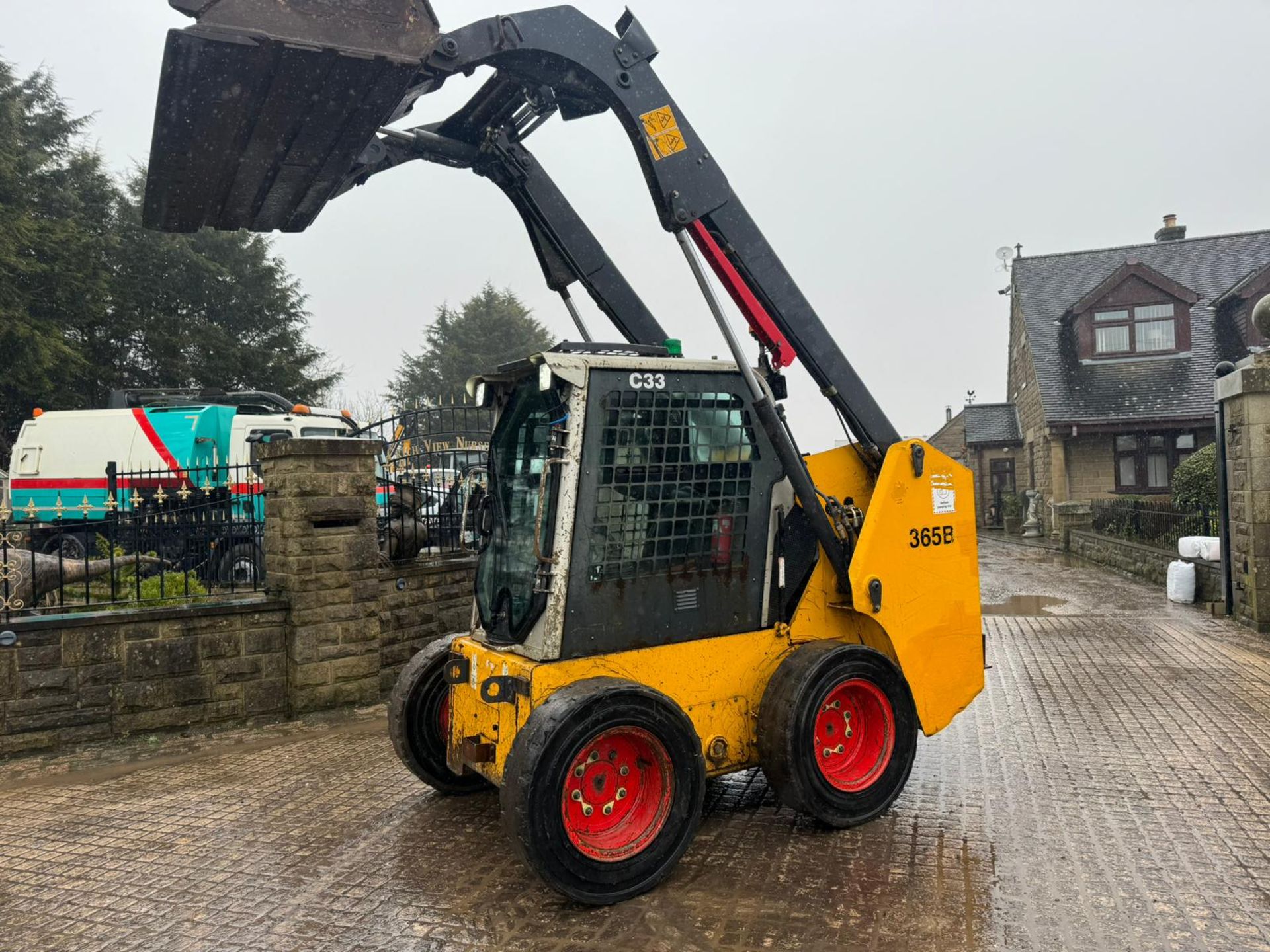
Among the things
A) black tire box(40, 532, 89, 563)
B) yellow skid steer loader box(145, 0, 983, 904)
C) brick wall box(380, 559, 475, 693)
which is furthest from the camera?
black tire box(40, 532, 89, 563)

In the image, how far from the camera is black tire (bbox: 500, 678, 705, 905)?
354 centimetres

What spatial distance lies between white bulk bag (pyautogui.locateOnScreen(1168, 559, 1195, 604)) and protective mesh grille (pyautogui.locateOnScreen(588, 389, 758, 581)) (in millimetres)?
10225

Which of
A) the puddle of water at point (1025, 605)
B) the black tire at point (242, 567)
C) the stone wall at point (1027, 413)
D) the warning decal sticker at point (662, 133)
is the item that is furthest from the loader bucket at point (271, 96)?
the stone wall at point (1027, 413)

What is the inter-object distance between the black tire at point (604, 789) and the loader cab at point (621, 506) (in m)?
0.39

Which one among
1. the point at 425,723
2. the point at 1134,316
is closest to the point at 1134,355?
the point at 1134,316

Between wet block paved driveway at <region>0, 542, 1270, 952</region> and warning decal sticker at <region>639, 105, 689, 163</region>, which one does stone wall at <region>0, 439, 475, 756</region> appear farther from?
warning decal sticker at <region>639, 105, 689, 163</region>

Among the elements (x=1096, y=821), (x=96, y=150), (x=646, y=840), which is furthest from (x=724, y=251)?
(x=96, y=150)

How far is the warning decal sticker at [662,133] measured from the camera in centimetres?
443

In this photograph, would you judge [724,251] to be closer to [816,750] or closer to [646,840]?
[816,750]

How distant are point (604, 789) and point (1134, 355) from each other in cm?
2498

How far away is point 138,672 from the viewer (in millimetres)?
6375

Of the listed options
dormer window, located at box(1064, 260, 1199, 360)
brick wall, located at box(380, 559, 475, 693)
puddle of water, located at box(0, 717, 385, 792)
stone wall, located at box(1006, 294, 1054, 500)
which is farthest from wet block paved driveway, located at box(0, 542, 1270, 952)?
dormer window, located at box(1064, 260, 1199, 360)

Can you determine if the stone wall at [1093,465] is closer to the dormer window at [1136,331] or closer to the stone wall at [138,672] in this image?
the dormer window at [1136,331]

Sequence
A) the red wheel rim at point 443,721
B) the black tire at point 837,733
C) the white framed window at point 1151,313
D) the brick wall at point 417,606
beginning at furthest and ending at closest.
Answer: the white framed window at point 1151,313 < the brick wall at point 417,606 < the red wheel rim at point 443,721 < the black tire at point 837,733
